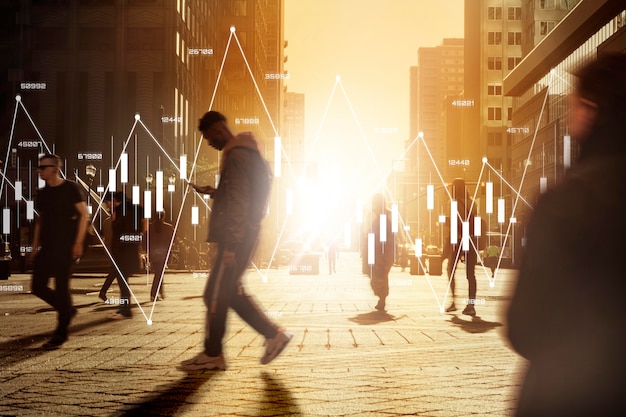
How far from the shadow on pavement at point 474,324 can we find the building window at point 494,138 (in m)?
103

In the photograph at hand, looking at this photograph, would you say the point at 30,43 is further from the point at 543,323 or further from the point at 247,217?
the point at 543,323

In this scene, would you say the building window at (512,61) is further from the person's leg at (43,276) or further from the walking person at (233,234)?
the walking person at (233,234)

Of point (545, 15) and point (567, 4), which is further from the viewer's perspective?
point (567, 4)

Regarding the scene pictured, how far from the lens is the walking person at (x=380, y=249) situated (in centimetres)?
1362

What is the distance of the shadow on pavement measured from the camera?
10.9 meters

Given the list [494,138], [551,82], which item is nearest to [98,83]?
[551,82]

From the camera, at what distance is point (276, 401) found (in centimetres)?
567

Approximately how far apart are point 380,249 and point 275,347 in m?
7.34

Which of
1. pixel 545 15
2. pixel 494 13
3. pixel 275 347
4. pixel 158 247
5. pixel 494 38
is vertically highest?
pixel 494 13

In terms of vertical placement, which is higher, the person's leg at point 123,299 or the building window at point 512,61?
the building window at point 512,61

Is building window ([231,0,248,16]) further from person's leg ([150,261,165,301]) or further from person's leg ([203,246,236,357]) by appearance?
person's leg ([203,246,236,357])

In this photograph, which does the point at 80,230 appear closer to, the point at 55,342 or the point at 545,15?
the point at 55,342

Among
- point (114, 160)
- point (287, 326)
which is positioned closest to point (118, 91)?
point (114, 160)

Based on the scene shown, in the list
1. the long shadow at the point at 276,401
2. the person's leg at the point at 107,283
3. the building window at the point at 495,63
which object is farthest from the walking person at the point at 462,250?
the building window at the point at 495,63
